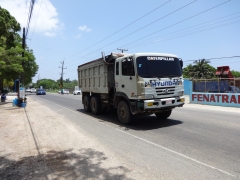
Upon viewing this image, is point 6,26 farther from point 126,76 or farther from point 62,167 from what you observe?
point 62,167

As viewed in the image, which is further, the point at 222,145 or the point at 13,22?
→ the point at 13,22

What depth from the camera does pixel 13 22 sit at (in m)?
20.3

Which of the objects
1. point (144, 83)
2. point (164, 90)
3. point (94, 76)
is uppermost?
point (94, 76)

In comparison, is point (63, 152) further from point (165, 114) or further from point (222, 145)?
point (165, 114)

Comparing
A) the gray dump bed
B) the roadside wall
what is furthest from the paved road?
the roadside wall

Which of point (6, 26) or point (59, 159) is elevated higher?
point (6, 26)

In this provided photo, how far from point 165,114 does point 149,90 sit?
2.24m

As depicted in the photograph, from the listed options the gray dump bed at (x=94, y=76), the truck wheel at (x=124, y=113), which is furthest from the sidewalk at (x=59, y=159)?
the gray dump bed at (x=94, y=76)

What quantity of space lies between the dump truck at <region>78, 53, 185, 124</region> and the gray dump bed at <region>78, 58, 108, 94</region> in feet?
0.97

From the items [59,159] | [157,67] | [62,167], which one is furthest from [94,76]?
[62,167]

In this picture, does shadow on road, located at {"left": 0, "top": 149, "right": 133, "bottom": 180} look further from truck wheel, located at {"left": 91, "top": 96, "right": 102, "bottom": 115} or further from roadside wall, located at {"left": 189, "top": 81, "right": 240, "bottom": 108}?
roadside wall, located at {"left": 189, "top": 81, "right": 240, "bottom": 108}

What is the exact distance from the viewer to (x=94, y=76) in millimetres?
10617

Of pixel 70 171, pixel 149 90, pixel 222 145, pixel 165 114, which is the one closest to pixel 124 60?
pixel 149 90

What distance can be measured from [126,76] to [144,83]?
970mm
